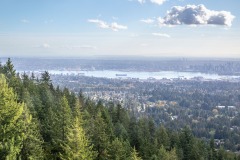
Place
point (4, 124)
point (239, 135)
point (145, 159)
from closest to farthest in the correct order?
point (4, 124), point (145, 159), point (239, 135)

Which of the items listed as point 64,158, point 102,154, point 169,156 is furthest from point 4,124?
point 169,156

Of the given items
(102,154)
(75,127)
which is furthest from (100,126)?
(75,127)

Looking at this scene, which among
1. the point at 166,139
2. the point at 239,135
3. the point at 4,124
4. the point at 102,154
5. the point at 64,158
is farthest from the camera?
the point at 239,135

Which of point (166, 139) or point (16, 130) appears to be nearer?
point (16, 130)

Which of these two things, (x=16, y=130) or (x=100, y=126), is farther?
(x=100, y=126)

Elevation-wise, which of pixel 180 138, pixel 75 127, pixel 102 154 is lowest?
pixel 180 138

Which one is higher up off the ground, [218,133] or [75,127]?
[75,127]

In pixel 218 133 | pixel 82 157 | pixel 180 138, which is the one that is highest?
pixel 82 157

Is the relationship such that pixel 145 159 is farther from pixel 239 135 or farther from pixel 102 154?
pixel 239 135

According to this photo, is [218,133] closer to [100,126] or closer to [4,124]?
[100,126]
